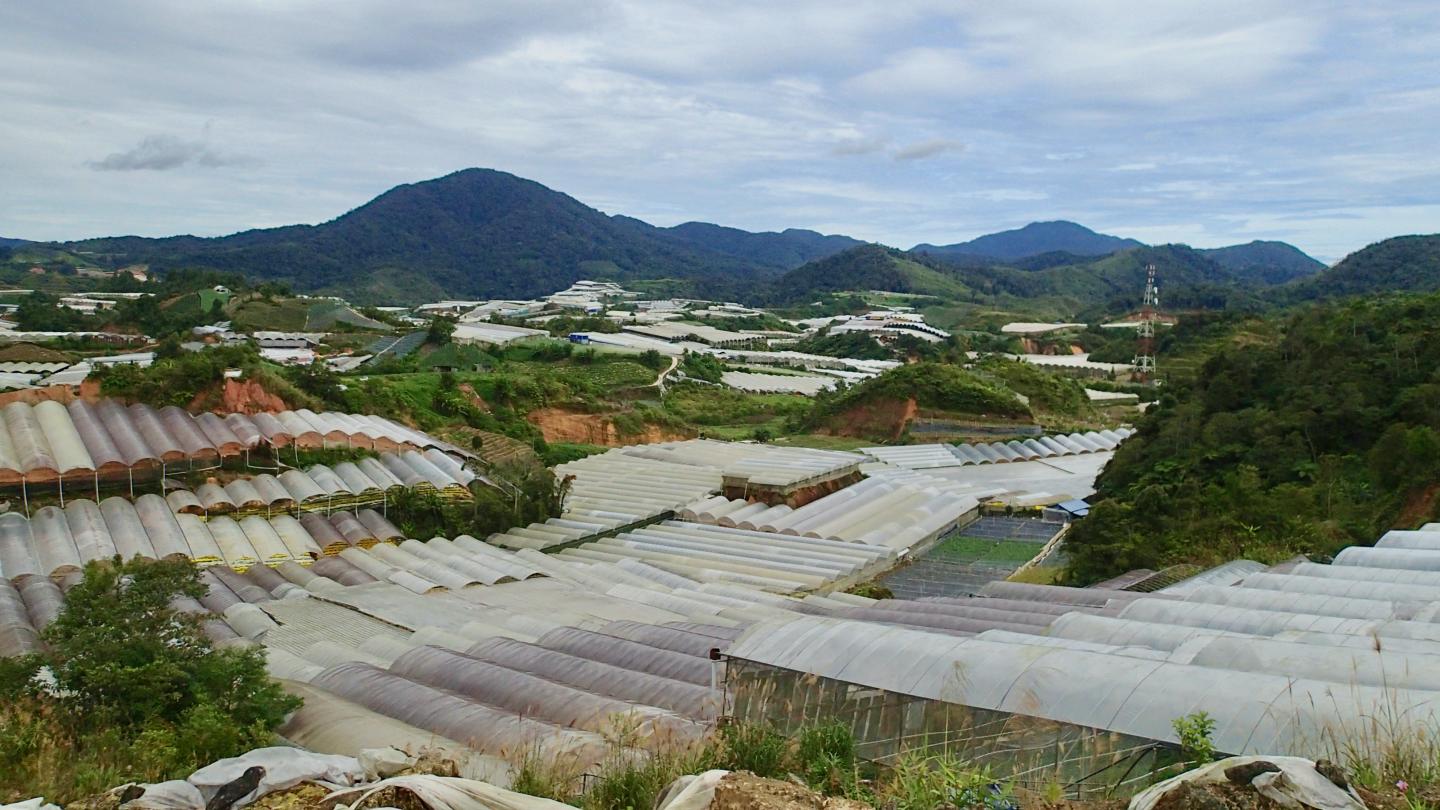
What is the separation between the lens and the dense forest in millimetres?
15945

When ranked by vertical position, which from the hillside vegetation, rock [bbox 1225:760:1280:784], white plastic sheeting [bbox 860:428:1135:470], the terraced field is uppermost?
rock [bbox 1225:760:1280:784]

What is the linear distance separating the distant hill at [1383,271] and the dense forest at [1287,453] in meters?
74.5

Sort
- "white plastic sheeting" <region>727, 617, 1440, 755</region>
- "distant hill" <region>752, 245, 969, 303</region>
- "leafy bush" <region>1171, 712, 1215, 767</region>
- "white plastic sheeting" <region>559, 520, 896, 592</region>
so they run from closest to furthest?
1. "leafy bush" <region>1171, 712, 1215, 767</region>
2. "white plastic sheeting" <region>727, 617, 1440, 755</region>
3. "white plastic sheeting" <region>559, 520, 896, 592</region>
4. "distant hill" <region>752, 245, 969, 303</region>

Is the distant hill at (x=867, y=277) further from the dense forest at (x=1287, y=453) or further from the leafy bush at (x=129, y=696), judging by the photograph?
the leafy bush at (x=129, y=696)

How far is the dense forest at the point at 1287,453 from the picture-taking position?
15.9 meters

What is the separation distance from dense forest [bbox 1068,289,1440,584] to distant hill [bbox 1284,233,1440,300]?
74.5 m

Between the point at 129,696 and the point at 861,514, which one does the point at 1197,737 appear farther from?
the point at 861,514

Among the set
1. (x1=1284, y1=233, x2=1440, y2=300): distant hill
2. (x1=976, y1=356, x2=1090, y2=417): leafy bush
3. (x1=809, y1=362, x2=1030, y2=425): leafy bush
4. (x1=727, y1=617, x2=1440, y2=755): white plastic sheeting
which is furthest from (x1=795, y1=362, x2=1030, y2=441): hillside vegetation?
(x1=1284, y1=233, x2=1440, y2=300): distant hill

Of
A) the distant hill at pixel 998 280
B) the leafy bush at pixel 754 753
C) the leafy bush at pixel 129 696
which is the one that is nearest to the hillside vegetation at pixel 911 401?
the leafy bush at pixel 129 696

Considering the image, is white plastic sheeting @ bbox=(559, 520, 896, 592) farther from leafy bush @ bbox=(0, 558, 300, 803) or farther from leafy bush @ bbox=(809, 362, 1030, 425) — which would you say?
leafy bush @ bbox=(809, 362, 1030, 425)

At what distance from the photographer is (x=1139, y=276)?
16038cm

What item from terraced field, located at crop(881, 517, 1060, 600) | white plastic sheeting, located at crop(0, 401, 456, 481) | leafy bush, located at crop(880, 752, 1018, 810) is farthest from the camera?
terraced field, located at crop(881, 517, 1060, 600)

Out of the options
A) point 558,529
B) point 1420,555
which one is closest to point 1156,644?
point 1420,555

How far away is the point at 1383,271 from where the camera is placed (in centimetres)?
9356
